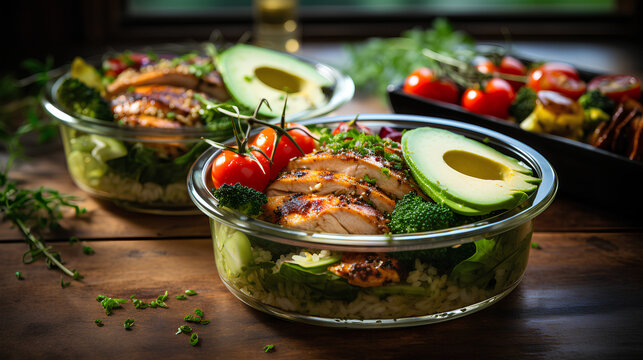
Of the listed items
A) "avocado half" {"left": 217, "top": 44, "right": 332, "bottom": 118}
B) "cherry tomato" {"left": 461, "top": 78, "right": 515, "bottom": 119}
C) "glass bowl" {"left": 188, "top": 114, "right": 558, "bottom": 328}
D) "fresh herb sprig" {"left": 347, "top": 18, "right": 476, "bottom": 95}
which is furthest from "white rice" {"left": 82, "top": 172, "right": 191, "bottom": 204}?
"fresh herb sprig" {"left": 347, "top": 18, "right": 476, "bottom": 95}

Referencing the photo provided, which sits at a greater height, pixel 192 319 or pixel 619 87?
pixel 619 87

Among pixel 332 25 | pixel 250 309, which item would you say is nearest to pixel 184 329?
pixel 250 309

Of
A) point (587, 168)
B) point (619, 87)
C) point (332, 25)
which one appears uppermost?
point (619, 87)

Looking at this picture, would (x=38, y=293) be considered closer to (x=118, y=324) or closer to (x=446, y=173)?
(x=118, y=324)

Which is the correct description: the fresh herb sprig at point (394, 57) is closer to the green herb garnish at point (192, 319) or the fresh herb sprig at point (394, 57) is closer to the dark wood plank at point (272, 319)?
the dark wood plank at point (272, 319)

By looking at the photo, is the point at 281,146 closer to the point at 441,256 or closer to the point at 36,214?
the point at 441,256

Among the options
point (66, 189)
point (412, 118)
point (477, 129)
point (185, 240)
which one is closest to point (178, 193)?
point (185, 240)

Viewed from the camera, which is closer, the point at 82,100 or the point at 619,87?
the point at 82,100

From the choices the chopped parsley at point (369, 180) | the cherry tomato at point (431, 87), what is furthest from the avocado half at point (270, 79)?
the chopped parsley at point (369, 180)

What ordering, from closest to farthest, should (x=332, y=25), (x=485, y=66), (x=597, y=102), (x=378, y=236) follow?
(x=378, y=236) < (x=597, y=102) < (x=485, y=66) < (x=332, y=25)
